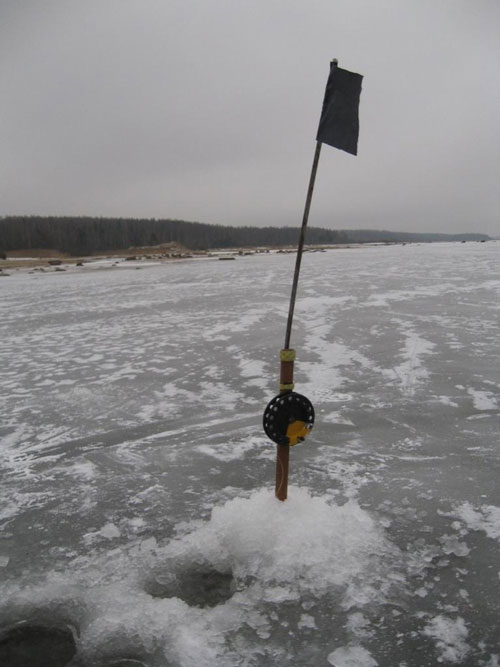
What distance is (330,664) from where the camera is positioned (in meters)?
2.01

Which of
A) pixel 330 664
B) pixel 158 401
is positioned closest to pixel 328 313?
pixel 158 401

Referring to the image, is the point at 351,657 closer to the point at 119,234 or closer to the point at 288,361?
the point at 288,361

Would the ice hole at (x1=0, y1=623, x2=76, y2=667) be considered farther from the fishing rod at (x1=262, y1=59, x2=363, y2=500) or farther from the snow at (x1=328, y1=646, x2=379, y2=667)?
the fishing rod at (x1=262, y1=59, x2=363, y2=500)

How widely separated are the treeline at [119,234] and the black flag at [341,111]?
107 metres

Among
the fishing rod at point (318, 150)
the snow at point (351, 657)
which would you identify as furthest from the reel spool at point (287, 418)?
the snow at point (351, 657)

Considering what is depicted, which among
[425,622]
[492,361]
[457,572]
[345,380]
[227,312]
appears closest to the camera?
[425,622]

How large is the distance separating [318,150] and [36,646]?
2.94 m

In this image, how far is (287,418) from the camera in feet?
9.18

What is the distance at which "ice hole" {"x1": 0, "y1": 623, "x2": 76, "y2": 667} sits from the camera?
2057mm

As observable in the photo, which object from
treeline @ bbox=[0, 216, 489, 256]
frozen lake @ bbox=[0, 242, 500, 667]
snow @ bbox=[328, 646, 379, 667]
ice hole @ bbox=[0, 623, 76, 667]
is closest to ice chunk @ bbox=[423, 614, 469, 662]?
frozen lake @ bbox=[0, 242, 500, 667]

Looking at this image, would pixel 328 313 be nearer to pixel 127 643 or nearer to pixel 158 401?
pixel 158 401

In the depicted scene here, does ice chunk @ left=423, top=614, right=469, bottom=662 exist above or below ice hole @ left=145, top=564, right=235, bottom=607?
above

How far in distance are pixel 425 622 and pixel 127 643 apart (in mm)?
1417

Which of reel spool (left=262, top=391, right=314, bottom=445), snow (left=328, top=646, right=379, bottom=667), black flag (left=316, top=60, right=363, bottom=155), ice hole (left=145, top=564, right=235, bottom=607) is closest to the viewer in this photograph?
snow (left=328, top=646, right=379, bottom=667)
